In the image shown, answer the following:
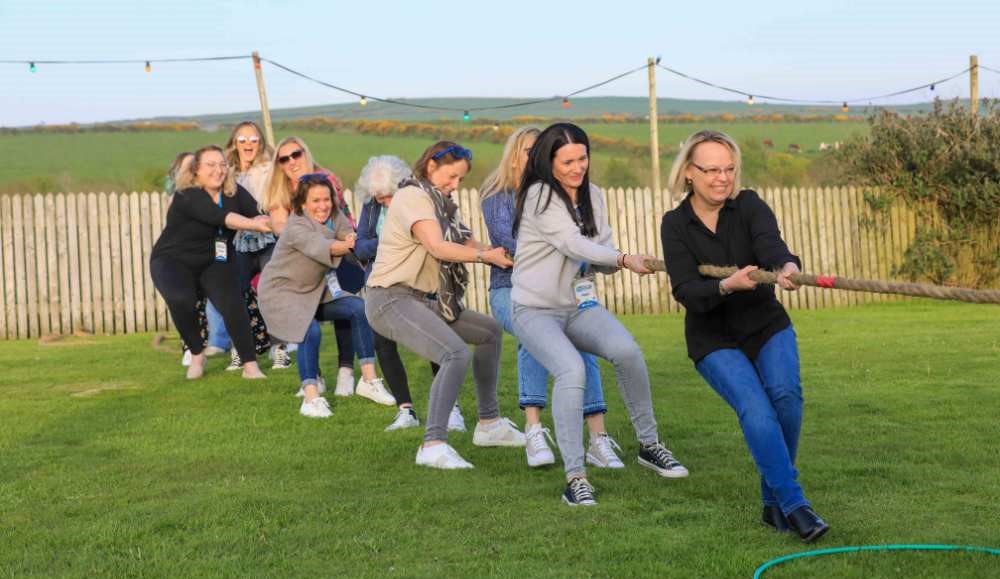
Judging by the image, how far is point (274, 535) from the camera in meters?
5.68

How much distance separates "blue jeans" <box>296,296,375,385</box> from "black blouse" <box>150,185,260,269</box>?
1.63m

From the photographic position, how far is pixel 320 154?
4956 centimetres

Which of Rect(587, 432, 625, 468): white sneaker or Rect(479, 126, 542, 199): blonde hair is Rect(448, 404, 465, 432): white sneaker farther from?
Rect(479, 126, 542, 199): blonde hair

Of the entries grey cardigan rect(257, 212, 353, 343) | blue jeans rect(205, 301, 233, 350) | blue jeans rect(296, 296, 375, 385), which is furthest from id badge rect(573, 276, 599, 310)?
blue jeans rect(205, 301, 233, 350)

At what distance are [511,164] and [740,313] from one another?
2278 mm

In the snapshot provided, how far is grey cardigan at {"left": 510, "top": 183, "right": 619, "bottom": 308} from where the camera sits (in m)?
6.42

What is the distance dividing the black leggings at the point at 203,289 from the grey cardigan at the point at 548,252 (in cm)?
482

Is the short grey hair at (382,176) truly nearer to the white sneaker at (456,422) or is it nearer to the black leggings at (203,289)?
the white sneaker at (456,422)

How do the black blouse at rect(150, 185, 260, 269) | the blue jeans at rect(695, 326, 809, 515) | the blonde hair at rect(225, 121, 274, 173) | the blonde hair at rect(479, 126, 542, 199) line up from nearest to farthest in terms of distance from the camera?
the blue jeans at rect(695, 326, 809, 515) → the blonde hair at rect(479, 126, 542, 199) → the black blouse at rect(150, 185, 260, 269) → the blonde hair at rect(225, 121, 274, 173)

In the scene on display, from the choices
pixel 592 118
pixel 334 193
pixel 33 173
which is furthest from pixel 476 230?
pixel 592 118

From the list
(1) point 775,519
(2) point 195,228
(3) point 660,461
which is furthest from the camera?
(2) point 195,228

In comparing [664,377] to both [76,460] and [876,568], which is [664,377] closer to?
[76,460]

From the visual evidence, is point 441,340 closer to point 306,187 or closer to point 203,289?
point 306,187

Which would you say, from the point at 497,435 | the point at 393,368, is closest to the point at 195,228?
the point at 393,368
